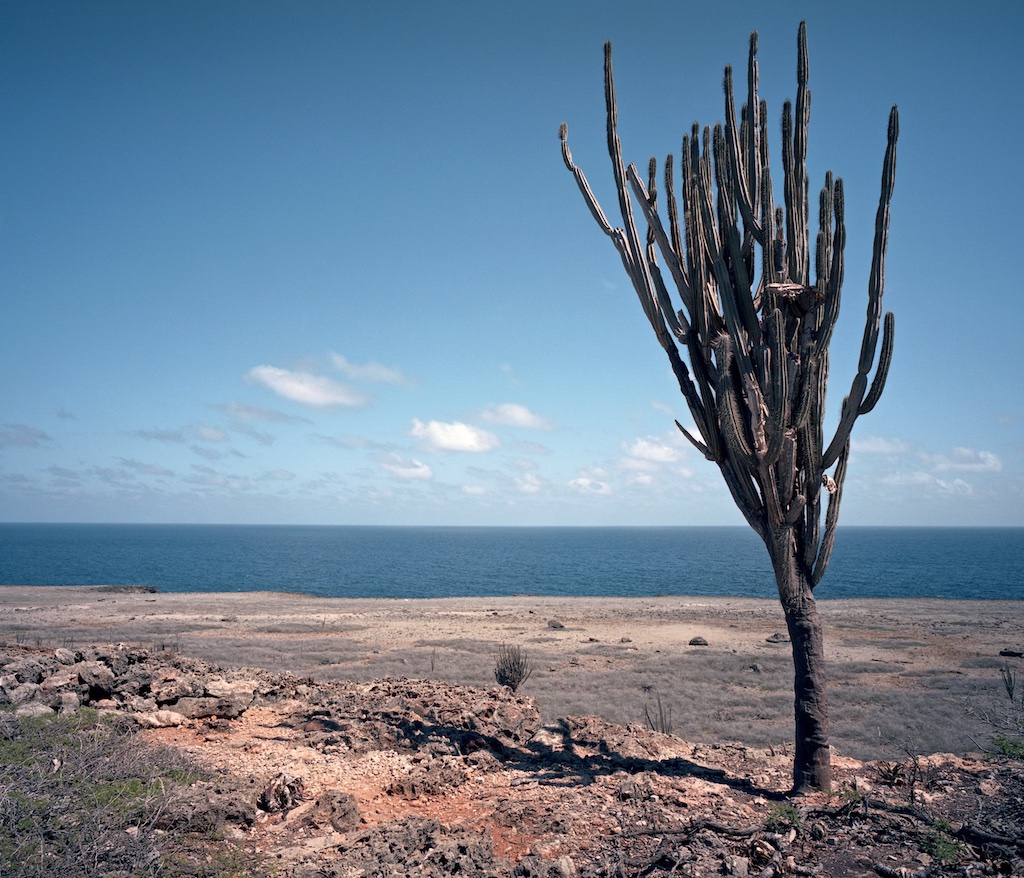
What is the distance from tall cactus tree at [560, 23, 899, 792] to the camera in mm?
6289

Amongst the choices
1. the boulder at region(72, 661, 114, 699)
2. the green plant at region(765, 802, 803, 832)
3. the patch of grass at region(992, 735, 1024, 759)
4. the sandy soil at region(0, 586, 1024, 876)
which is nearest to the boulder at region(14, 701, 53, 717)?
the boulder at region(72, 661, 114, 699)

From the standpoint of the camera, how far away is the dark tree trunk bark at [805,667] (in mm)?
6262

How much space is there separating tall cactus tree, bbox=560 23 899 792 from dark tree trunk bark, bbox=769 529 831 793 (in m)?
0.01

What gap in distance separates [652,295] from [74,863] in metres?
7.03

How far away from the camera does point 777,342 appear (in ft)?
20.3

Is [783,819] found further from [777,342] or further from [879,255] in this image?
[879,255]

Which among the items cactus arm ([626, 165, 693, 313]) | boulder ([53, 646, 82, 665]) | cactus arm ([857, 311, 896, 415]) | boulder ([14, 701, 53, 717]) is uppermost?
cactus arm ([626, 165, 693, 313])

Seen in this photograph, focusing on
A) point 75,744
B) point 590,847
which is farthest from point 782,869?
point 75,744

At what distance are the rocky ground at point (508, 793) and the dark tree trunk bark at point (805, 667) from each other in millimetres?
339

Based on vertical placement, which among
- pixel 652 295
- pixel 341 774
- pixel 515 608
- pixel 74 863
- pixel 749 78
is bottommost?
pixel 515 608

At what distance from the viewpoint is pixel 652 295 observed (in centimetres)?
714

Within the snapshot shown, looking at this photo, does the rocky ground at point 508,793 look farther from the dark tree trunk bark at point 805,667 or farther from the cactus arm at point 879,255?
the cactus arm at point 879,255

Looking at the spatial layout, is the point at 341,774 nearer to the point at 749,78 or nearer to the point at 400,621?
the point at 749,78

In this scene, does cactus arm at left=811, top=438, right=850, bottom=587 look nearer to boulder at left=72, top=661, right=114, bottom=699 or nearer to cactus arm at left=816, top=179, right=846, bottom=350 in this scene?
cactus arm at left=816, top=179, right=846, bottom=350
